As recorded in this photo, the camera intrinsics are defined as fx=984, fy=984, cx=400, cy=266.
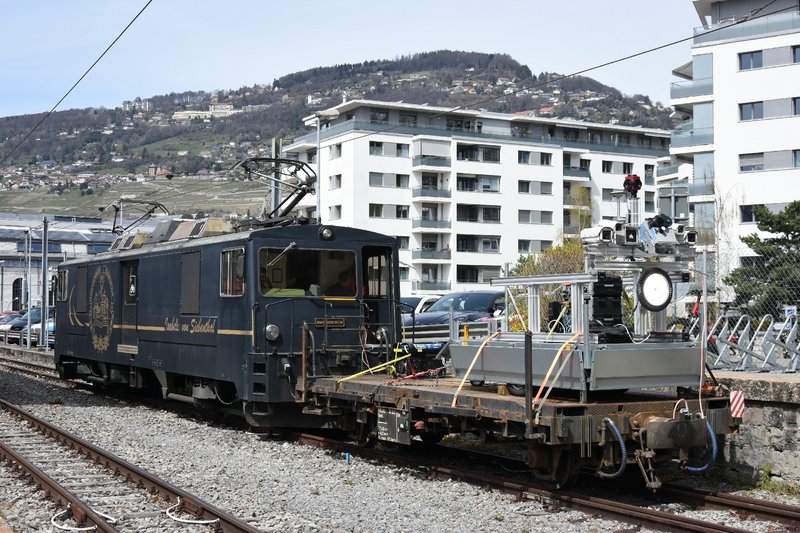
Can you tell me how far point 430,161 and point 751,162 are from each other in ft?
81.5

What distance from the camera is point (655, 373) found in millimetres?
9297

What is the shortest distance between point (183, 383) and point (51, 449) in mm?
3563

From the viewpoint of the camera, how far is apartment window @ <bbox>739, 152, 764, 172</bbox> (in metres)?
41.8

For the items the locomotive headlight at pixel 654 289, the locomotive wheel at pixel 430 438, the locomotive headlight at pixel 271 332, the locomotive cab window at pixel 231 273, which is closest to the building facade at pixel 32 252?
the locomotive cab window at pixel 231 273

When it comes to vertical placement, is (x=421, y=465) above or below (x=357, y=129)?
below

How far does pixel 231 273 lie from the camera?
14.0 meters

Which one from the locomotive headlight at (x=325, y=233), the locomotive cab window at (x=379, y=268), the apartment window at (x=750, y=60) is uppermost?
the apartment window at (x=750, y=60)

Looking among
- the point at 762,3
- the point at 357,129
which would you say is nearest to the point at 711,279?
the point at 762,3

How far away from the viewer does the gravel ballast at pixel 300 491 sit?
28.2 ft

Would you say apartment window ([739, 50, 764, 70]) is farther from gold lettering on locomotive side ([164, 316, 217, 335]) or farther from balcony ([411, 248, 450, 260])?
gold lettering on locomotive side ([164, 316, 217, 335])

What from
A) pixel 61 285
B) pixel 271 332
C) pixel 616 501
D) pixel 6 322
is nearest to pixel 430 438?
pixel 271 332

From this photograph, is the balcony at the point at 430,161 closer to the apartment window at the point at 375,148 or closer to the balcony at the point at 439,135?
the balcony at the point at 439,135

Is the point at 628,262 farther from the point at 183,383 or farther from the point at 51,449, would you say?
the point at 183,383

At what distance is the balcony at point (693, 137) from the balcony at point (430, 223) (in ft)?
66.7
